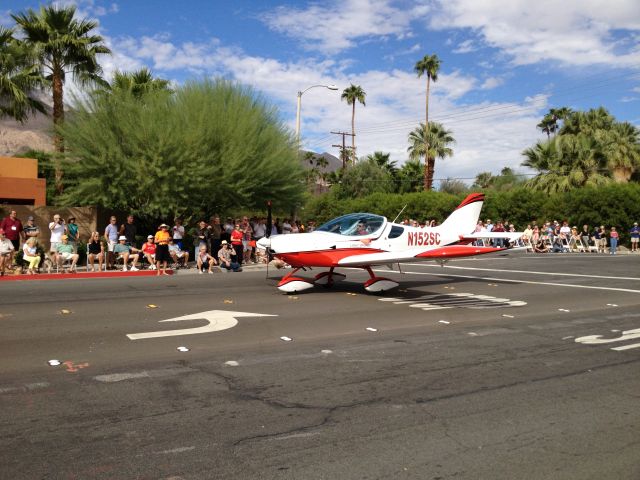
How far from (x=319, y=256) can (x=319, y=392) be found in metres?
7.17

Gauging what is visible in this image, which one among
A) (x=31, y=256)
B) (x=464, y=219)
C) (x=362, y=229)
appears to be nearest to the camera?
(x=362, y=229)

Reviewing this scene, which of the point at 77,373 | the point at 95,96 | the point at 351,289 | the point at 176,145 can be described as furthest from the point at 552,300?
the point at 95,96

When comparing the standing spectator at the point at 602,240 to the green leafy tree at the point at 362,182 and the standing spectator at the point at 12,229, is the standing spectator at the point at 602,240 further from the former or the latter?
the standing spectator at the point at 12,229

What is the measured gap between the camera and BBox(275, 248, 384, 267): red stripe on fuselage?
12.7 m

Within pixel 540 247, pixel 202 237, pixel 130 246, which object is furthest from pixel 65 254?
pixel 540 247

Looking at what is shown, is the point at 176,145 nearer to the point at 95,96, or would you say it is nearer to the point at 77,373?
the point at 95,96

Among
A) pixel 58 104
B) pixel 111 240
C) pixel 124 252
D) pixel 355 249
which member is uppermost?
pixel 58 104

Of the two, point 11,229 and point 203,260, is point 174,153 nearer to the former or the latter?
point 203,260

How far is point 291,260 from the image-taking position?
42.2ft

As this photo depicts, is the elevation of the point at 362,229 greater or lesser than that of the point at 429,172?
lesser

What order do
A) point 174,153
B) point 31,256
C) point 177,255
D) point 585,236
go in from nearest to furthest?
point 31,256 < point 177,255 < point 174,153 < point 585,236

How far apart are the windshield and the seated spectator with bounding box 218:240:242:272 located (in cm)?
650

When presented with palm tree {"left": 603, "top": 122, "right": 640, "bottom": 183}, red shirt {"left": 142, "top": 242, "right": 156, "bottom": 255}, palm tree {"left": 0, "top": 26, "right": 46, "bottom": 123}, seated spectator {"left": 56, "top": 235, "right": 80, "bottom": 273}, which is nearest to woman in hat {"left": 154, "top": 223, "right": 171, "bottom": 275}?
red shirt {"left": 142, "top": 242, "right": 156, "bottom": 255}

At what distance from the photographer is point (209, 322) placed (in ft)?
31.0
